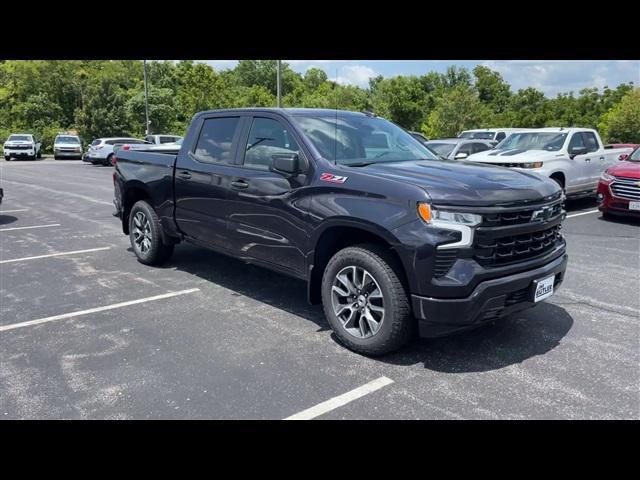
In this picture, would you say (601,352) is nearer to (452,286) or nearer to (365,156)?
(452,286)

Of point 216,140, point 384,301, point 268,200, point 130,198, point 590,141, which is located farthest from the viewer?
point 590,141

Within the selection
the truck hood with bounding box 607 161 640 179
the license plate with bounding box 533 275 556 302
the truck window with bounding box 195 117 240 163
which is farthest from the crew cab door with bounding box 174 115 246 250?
the truck hood with bounding box 607 161 640 179

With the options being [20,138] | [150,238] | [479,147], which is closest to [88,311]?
[150,238]

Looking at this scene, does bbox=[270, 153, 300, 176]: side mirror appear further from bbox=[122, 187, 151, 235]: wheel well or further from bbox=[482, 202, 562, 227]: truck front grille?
bbox=[122, 187, 151, 235]: wheel well

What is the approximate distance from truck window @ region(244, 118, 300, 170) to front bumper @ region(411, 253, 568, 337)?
1893mm

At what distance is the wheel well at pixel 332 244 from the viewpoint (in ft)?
12.8

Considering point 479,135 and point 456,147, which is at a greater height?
point 479,135

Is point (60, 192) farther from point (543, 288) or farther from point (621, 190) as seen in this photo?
point (543, 288)

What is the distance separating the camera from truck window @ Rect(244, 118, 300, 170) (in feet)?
15.4

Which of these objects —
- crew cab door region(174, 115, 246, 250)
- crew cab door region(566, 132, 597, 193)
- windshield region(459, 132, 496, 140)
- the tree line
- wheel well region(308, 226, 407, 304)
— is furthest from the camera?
the tree line

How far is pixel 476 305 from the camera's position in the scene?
11.5 ft

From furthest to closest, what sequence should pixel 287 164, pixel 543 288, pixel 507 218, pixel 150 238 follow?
1. pixel 150 238
2. pixel 287 164
3. pixel 543 288
4. pixel 507 218

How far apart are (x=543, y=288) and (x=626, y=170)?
276 inches
